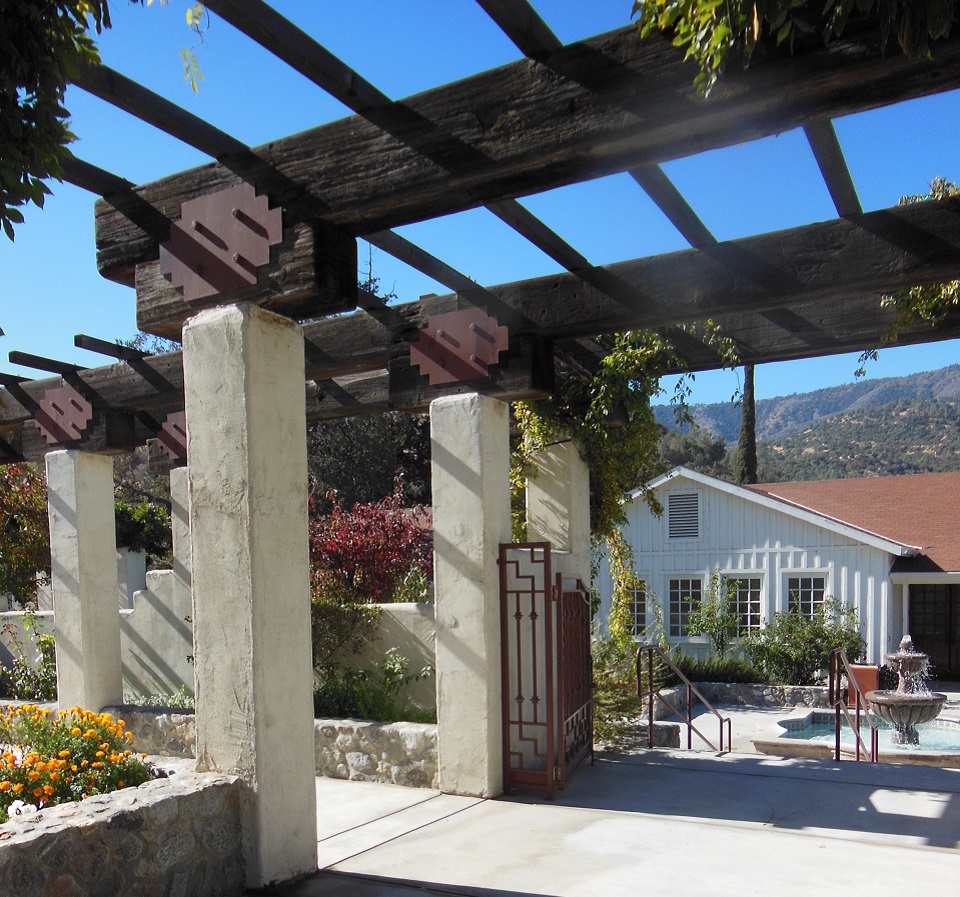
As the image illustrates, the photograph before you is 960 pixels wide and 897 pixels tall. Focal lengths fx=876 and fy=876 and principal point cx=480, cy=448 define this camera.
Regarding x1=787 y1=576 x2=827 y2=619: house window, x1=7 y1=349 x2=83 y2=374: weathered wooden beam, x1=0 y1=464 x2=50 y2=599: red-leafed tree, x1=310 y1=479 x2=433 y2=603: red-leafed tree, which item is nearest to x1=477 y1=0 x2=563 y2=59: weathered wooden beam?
x1=7 y1=349 x2=83 y2=374: weathered wooden beam

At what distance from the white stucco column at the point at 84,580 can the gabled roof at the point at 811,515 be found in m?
10.2

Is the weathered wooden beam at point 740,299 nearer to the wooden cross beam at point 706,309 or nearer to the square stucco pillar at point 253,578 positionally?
the wooden cross beam at point 706,309

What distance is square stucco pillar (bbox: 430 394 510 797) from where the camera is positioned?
6281mm

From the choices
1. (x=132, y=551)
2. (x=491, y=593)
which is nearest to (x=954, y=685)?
(x=491, y=593)

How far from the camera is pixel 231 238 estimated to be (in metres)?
4.32

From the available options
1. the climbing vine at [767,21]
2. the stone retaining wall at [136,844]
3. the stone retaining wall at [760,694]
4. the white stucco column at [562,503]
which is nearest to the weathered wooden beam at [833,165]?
the climbing vine at [767,21]

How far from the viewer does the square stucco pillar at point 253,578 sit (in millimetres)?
4168

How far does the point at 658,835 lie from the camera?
520cm

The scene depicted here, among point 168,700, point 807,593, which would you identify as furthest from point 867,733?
point 168,700

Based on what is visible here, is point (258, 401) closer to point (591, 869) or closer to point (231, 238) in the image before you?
point (231, 238)

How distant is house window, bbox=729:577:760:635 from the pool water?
4485 millimetres

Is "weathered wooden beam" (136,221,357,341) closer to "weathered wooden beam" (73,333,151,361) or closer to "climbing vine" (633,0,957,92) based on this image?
"climbing vine" (633,0,957,92)

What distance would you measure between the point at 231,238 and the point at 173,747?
17.3 feet

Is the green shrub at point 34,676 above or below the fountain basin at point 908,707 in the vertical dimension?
above
